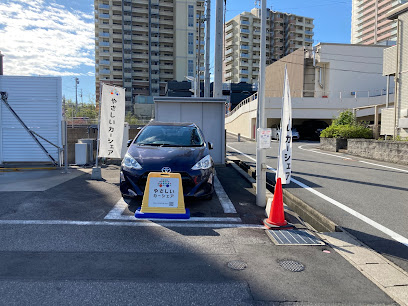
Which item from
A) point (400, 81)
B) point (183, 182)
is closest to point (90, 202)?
point (183, 182)

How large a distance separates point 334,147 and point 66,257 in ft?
53.5

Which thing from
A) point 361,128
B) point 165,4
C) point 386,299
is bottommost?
point 386,299

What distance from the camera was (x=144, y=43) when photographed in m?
76.9

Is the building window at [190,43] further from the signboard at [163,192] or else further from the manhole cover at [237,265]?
the manhole cover at [237,265]

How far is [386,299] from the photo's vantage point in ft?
8.69

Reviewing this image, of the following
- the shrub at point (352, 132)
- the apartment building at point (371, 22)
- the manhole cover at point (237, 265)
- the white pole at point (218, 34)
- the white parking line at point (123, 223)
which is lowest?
the manhole cover at point (237, 265)

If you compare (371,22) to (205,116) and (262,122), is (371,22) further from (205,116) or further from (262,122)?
(262,122)

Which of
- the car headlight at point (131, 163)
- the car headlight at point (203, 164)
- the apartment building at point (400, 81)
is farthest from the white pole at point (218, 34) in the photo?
the apartment building at point (400, 81)

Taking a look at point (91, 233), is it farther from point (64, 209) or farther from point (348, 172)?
point (348, 172)

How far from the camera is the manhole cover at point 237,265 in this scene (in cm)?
318

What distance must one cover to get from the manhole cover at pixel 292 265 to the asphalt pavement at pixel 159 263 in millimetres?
12

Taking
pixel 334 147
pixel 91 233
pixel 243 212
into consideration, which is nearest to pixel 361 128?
pixel 334 147

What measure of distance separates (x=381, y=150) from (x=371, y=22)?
115 m

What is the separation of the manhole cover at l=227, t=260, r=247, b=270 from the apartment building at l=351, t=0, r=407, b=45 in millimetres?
103877
